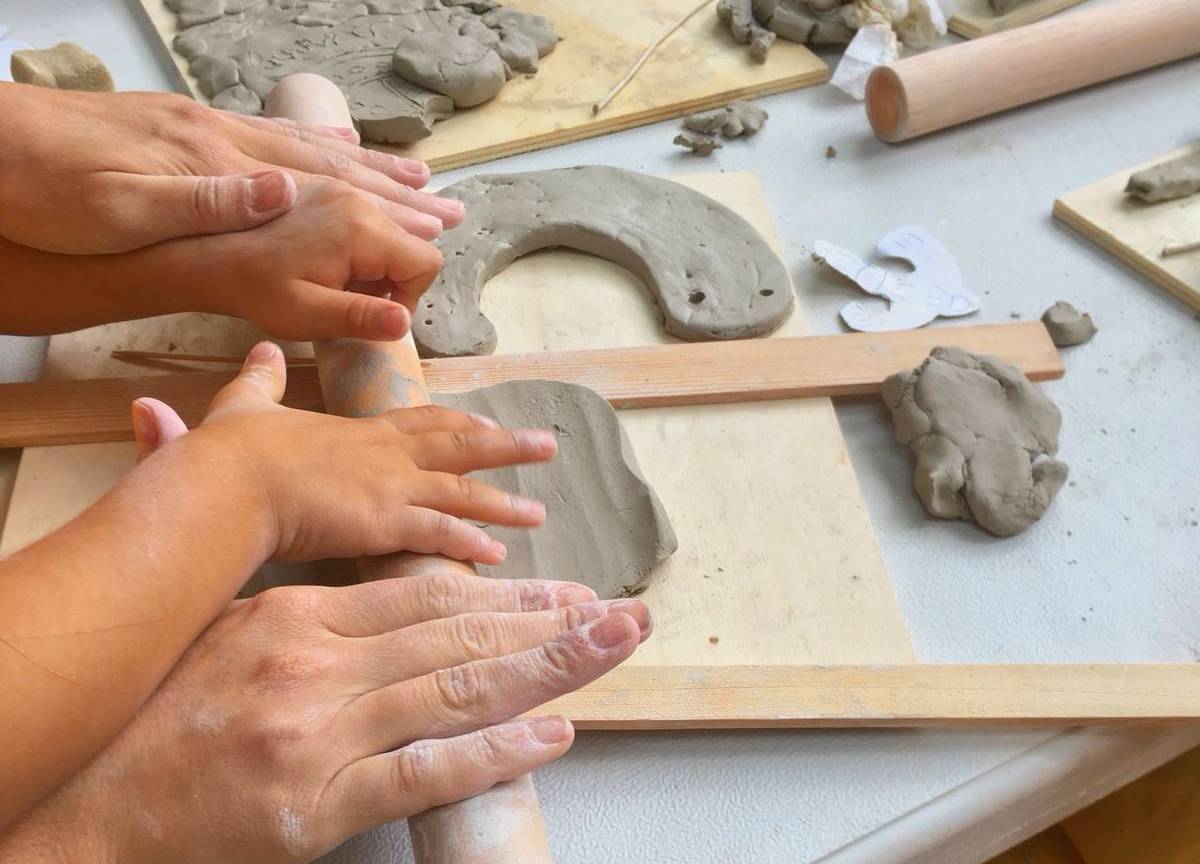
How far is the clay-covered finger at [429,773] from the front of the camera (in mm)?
751

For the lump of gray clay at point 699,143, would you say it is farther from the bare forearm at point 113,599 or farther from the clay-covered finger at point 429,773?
the clay-covered finger at point 429,773

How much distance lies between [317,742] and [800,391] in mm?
811

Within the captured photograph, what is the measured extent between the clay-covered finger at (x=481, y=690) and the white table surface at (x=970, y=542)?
220mm

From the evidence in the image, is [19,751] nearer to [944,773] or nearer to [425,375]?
[425,375]

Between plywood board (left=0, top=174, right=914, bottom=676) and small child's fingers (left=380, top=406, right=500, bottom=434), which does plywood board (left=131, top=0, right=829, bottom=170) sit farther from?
small child's fingers (left=380, top=406, right=500, bottom=434)

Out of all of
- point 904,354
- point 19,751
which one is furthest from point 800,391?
Result: point 19,751

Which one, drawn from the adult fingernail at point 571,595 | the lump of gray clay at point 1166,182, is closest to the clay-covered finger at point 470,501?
the adult fingernail at point 571,595

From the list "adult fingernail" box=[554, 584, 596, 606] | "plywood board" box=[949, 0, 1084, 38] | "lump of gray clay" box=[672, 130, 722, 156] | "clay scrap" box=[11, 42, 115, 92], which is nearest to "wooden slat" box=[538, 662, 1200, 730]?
"adult fingernail" box=[554, 584, 596, 606]

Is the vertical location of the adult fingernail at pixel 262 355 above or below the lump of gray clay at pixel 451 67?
above

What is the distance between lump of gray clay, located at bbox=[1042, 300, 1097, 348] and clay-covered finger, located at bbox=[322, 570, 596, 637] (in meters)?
0.95

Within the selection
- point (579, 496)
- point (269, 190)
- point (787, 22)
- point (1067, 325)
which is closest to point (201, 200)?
point (269, 190)

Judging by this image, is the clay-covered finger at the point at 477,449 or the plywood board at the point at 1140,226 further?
the plywood board at the point at 1140,226

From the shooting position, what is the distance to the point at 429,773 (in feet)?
2.48

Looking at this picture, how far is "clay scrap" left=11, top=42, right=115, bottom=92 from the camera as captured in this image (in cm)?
169
